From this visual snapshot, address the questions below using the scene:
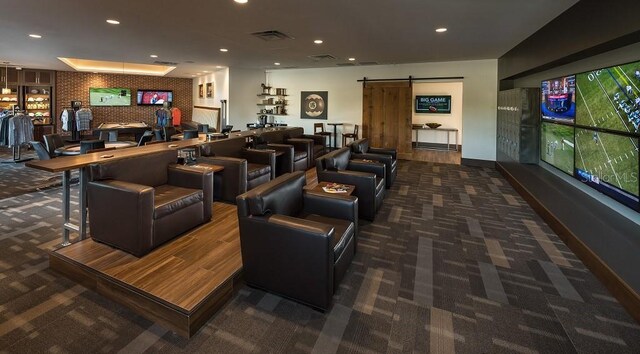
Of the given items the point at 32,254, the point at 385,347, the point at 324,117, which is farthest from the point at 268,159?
the point at 324,117

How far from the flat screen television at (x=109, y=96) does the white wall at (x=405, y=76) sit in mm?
5416

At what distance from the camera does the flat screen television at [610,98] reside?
102 inches

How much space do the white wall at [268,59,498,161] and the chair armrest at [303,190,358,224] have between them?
21.1 feet

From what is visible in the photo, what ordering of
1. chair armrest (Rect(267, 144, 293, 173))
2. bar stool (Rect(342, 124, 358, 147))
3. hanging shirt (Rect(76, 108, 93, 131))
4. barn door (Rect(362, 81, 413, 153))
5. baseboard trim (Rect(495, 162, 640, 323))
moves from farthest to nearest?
hanging shirt (Rect(76, 108, 93, 131)), bar stool (Rect(342, 124, 358, 147)), barn door (Rect(362, 81, 413, 153)), chair armrest (Rect(267, 144, 293, 173)), baseboard trim (Rect(495, 162, 640, 323))

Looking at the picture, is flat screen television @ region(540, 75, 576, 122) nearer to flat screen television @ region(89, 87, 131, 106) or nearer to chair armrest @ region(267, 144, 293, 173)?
chair armrest @ region(267, 144, 293, 173)

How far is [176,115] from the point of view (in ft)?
42.8

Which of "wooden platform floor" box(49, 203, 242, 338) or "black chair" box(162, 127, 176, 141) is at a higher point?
"black chair" box(162, 127, 176, 141)

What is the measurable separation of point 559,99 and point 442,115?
24.1 feet

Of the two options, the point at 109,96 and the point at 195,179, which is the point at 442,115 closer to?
the point at 195,179

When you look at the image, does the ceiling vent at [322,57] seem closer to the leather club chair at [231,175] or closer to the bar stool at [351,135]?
the bar stool at [351,135]

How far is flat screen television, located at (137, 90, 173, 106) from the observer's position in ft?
41.1

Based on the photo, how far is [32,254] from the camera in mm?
2967

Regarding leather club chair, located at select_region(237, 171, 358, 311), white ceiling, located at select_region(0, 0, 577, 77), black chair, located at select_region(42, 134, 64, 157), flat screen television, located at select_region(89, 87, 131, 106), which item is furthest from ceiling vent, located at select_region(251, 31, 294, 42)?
flat screen television, located at select_region(89, 87, 131, 106)

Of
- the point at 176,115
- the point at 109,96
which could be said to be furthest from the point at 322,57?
the point at 109,96
